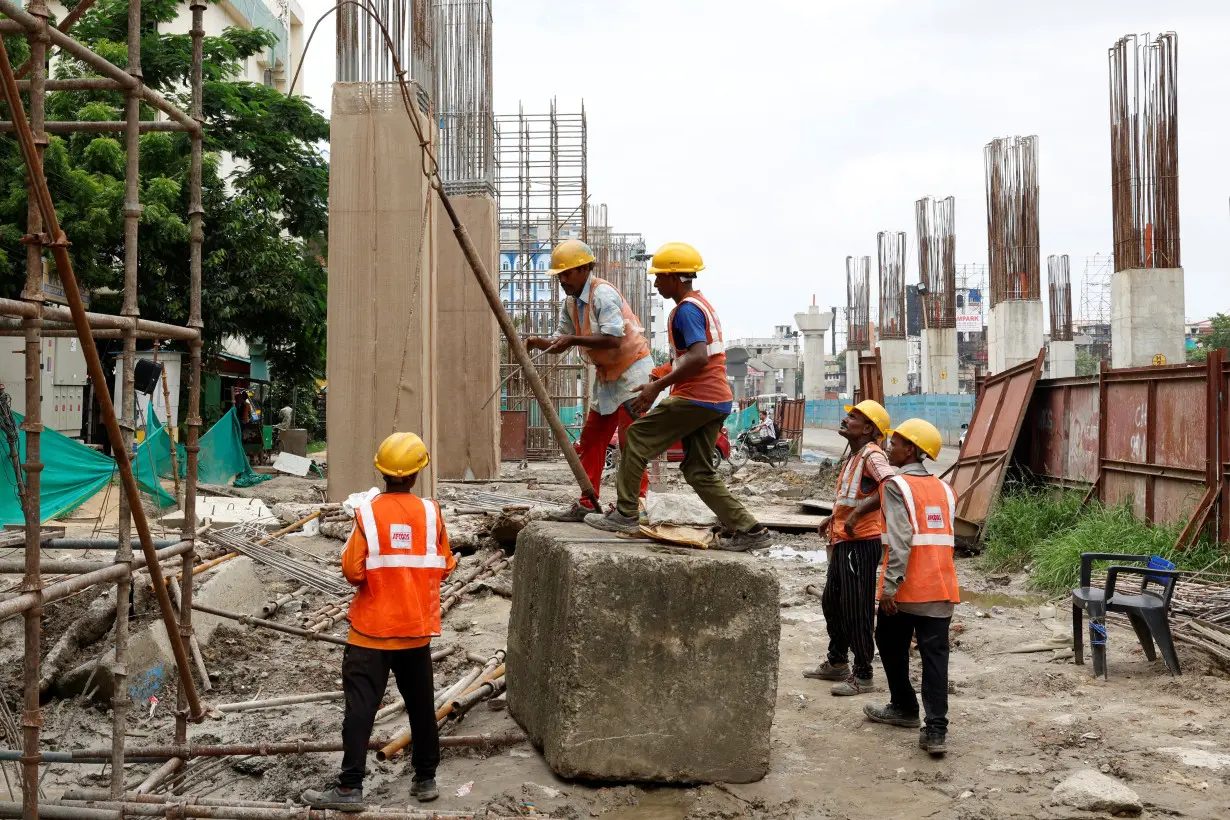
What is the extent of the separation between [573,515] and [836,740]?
1754mm

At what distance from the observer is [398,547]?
430cm

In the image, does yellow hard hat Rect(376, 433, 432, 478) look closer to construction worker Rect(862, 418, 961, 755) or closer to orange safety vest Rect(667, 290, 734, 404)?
orange safety vest Rect(667, 290, 734, 404)

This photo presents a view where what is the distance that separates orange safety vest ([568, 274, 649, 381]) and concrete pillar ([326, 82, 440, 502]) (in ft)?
17.0

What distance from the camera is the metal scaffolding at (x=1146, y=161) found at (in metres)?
17.5

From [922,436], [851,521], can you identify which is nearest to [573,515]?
[851,521]

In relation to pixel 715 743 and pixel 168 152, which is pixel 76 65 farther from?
pixel 715 743

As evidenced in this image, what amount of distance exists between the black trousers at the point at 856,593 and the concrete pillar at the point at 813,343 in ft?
145

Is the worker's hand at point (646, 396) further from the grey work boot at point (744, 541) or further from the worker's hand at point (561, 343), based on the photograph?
the grey work boot at point (744, 541)

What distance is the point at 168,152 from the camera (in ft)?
53.7

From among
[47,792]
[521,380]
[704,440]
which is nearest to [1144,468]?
[704,440]

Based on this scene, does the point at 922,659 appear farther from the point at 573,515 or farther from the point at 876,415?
the point at 573,515

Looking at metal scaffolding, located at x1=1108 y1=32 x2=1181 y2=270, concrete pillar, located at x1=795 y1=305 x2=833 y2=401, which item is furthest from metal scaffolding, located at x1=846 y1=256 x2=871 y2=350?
metal scaffolding, located at x1=1108 y1=32 x2=1181 y2=270

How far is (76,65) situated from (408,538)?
16328 mm

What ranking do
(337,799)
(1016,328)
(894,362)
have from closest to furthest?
(337,799) < (1016,328) < (894,362)
